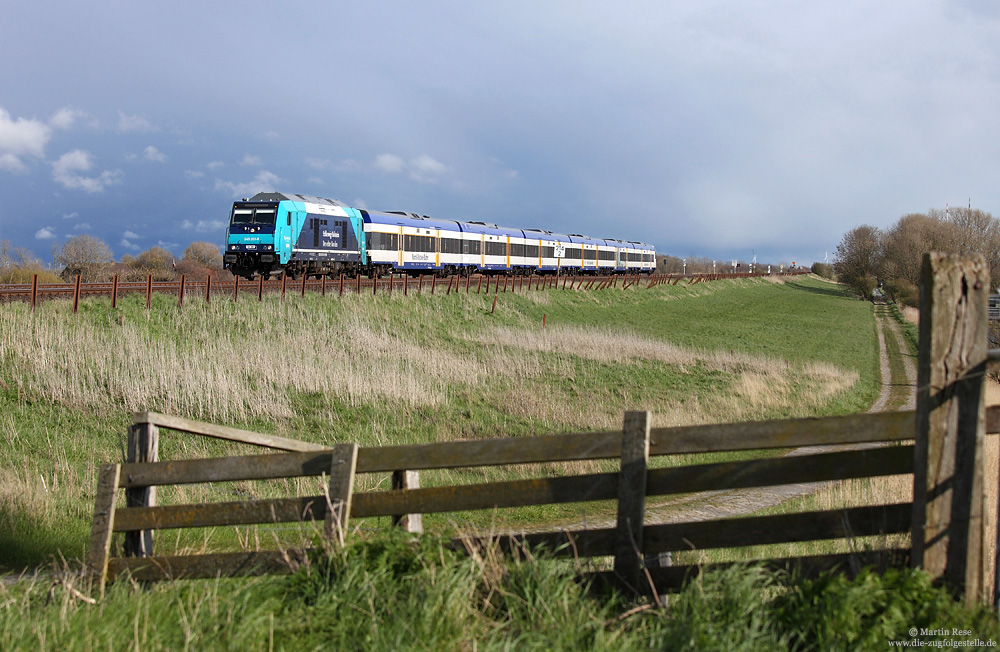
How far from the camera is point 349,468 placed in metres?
A: 4.70

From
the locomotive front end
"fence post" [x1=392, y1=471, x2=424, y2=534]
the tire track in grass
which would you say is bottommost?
the tire track in grass

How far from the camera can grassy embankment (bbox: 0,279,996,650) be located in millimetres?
3744

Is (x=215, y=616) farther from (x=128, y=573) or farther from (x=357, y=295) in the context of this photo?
(x=357, y=295)

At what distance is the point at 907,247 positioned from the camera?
Result: 6781 cm

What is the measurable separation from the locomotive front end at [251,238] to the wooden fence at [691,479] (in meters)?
24.9

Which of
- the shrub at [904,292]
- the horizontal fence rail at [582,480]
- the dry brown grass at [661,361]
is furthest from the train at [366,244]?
the shrub at [904,292]

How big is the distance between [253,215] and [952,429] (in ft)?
92.5

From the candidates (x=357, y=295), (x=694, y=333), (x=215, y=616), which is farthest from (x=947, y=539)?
(x=694, y=333)

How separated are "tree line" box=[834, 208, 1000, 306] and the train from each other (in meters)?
23.3

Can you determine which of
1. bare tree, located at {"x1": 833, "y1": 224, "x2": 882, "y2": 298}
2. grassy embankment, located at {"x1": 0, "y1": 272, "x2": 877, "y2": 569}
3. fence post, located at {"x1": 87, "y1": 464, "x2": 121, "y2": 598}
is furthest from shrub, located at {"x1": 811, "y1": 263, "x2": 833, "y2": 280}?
fence post, located at {"x1": 87, "y1": 464, "x2": 121, "y2": 598}

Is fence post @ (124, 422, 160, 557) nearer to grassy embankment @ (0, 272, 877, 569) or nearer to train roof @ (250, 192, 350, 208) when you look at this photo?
grassy embankment @ (0, 272, 877, 569)

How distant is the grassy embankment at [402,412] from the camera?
3744mm

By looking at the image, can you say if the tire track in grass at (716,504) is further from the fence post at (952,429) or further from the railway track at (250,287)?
the railway track at (250,287)

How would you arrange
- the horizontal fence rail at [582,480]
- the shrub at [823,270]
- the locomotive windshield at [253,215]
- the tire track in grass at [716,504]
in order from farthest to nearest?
the shrub at [823,270] → the locomotive windshield at [253,215] → the tire track in grass at [716,504] → the horizontal fence rail at [582,480]
